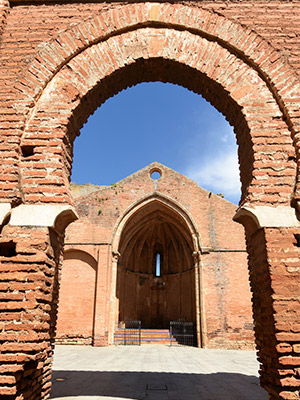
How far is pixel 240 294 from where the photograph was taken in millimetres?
13891

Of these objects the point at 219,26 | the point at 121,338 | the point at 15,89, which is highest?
the point at 219,26

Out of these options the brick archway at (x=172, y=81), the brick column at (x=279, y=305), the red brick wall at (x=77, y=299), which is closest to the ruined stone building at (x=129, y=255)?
the red brick wall at (x=77, y=299)

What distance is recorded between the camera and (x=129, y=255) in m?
18.4

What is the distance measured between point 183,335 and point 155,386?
991 cm

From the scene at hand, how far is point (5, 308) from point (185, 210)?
12.7m

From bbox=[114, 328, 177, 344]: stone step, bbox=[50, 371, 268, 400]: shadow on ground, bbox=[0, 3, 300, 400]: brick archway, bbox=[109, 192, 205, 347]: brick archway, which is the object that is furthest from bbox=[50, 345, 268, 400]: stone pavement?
bbox=[114, 328, 177, 344]: stone step

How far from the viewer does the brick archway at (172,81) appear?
333 centimetres

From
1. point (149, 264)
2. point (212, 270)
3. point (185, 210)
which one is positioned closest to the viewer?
point (212, 270)

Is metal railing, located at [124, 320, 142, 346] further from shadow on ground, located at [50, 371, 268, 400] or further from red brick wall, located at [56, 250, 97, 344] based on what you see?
shadow on ground, located at [50, 371, 268, 400]

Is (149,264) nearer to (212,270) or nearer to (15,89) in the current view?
(212,270)

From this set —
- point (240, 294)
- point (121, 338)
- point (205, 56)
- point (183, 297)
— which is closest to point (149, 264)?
point (183, 297)

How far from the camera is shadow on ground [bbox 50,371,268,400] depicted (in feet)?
16.1

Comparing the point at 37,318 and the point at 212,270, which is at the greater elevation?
the point at 212,270

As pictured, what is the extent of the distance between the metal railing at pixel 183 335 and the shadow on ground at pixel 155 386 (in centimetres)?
828
